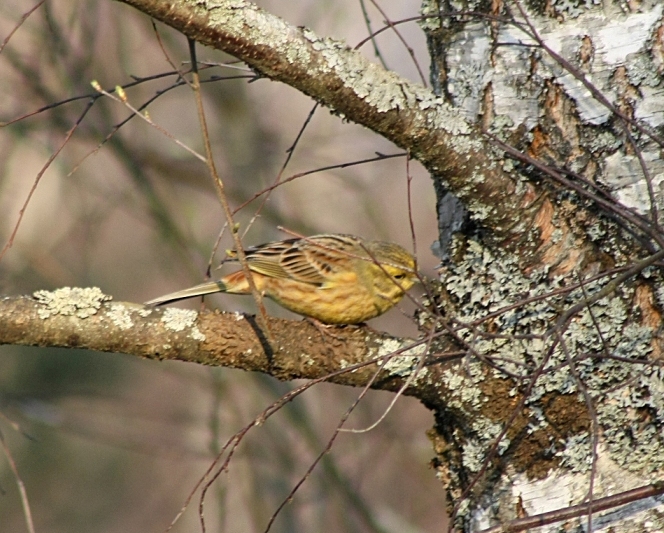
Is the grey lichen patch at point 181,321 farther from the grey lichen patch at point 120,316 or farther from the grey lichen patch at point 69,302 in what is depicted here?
the grey lichen patch at point 69,302

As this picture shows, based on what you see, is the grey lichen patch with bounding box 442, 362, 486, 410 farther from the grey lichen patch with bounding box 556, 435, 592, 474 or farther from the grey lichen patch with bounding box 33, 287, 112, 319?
the grey lichen patch with bounding box 33, 287, 112, 319

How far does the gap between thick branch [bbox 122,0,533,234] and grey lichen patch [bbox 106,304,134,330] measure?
1.12 metres

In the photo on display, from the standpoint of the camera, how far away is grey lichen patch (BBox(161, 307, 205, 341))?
313 centimetres

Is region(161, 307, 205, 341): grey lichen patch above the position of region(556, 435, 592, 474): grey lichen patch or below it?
above

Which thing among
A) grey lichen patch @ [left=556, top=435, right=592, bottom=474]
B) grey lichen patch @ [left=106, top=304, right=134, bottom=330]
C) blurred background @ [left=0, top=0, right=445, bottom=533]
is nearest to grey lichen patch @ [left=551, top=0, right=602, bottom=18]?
blurred background @ [left=0, top=0, right=445, bottom=533]

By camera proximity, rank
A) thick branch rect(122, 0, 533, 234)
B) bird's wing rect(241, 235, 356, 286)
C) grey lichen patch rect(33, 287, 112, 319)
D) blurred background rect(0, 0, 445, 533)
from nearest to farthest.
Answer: thick branch rect(122, 0, 533, 234), grey lichen patch rect(33, 287, 112, 319), bird's wing rect(241, 235, 356, 286), blurred background rect(0, 0, 445, 533)

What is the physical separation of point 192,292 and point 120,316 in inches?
66.8

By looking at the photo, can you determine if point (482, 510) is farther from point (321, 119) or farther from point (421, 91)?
point (321, 119)

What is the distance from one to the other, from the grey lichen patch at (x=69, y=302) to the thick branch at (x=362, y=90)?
112 cm

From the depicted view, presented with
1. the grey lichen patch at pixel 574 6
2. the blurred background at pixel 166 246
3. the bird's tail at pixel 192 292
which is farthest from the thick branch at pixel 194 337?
the grey lichen patch at pixel 574 6

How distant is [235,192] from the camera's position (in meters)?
7.58

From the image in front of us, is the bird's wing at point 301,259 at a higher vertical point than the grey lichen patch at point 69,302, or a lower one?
higher

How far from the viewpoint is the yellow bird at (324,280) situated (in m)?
4.79

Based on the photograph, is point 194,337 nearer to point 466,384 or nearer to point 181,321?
point 181,321
